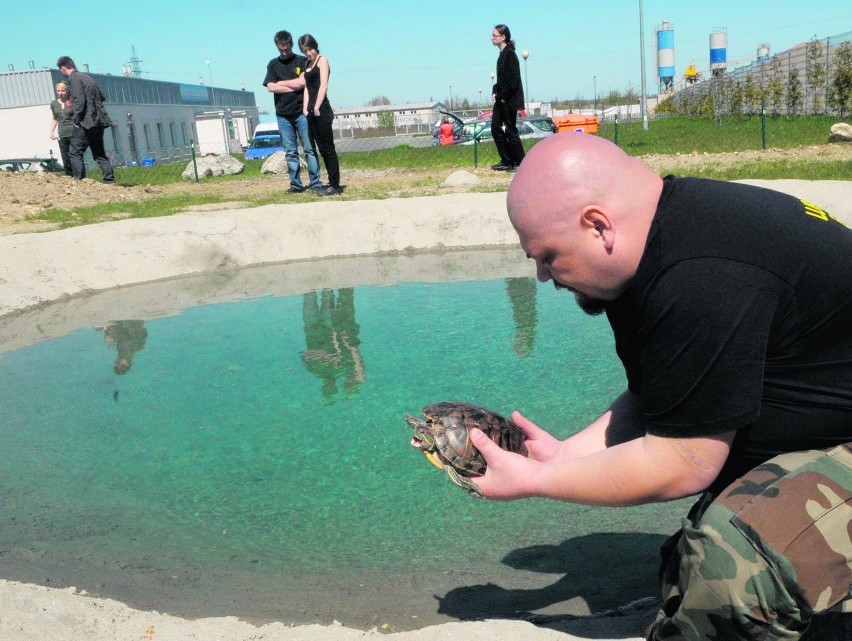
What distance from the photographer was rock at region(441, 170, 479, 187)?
1195 cm

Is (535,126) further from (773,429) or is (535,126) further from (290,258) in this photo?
(773,429)

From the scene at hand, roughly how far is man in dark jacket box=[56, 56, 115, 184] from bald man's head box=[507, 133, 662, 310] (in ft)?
42.1

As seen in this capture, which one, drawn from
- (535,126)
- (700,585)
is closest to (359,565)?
(700,585)

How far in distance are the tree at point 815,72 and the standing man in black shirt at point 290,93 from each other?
19230mm

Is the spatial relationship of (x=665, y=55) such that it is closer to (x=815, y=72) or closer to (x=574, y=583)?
(x=815, y=72)

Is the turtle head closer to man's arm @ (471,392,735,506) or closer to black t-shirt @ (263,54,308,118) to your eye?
man's arm @ (471,392,735,506)

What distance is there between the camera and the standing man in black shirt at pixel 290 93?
10906 millimetres

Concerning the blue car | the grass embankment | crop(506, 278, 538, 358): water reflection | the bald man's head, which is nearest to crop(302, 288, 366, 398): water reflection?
crop(506, 278, 538, 358): water reflection

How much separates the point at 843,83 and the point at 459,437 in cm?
2352

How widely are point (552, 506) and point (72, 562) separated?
2036mm

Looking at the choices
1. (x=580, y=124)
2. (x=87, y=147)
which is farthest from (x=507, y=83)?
(x=580, y=124)

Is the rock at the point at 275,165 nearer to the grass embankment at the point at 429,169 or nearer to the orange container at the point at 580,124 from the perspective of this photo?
the grass embankment at the point at 429,169

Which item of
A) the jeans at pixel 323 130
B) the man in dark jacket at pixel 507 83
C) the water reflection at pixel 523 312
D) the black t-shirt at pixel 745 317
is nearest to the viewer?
the black t-shirt at pixel 745 317

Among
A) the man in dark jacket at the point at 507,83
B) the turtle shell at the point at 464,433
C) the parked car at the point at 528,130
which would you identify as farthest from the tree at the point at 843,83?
the turtle shell at the point at 464,433
